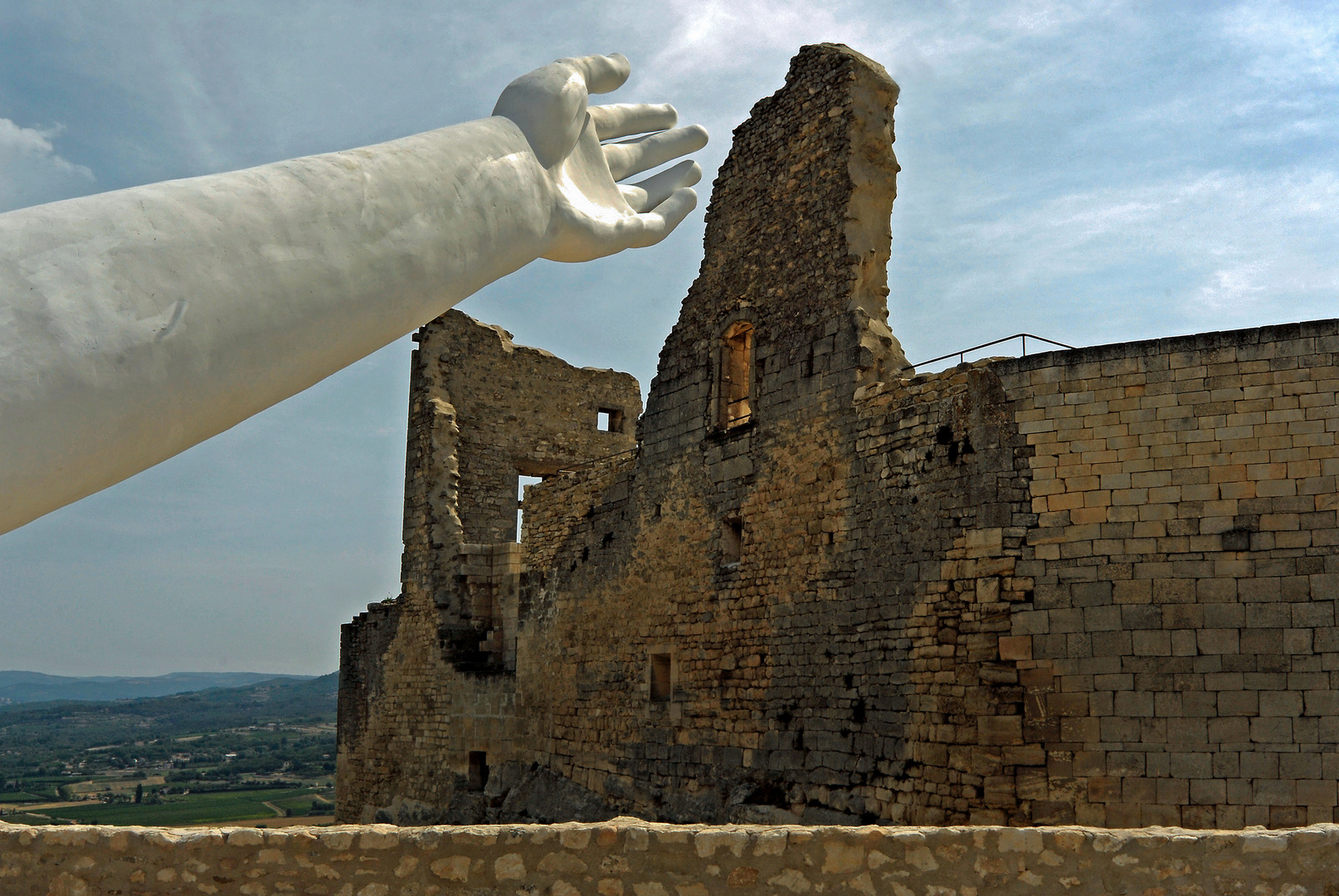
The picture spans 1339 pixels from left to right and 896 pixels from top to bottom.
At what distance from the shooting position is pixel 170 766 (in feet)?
210

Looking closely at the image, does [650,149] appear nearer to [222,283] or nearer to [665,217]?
[665,217]

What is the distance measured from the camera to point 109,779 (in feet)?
185

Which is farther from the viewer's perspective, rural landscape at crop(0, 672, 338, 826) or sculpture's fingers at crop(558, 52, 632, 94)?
rural landscape at crop(0, 672, 338, 826)

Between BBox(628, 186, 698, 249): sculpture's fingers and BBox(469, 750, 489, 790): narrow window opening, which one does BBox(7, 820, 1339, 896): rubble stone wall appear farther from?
Answer: BBox(469, 750, 489, 790): narrow window opening

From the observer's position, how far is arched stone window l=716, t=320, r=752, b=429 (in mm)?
13297

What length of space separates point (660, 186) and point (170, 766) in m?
66.5

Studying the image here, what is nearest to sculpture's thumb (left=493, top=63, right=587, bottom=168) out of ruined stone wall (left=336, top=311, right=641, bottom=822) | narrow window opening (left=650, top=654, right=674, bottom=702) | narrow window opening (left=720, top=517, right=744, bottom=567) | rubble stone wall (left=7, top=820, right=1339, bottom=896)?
rubble stone wall (left=7, top=820, right=1339, bottom=896)

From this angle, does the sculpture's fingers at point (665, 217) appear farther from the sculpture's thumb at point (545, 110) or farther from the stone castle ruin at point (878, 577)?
the stone castle ruin at point (878, 577)

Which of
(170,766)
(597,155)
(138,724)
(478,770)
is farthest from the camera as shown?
(138,724)

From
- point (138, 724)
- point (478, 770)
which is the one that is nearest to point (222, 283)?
point (478, 770)

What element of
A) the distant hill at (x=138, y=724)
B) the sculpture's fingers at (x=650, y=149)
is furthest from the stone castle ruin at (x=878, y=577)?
the distant hill at (x=138, y=724)

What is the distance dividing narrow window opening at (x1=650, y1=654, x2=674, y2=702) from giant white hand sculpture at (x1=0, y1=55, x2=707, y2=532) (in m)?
10.2

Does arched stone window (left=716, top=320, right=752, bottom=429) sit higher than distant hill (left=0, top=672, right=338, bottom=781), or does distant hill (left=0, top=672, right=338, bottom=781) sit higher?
arched stone window (left=716, top=320, right=752, bottom=429)

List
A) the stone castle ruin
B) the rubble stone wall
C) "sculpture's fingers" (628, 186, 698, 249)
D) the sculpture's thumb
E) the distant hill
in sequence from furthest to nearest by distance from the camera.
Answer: the distant hill
the stone castle ruin
the rubble stone wall
"sculpture's fingers" (628, 186, 698, 249)
the sculpture's thumb
